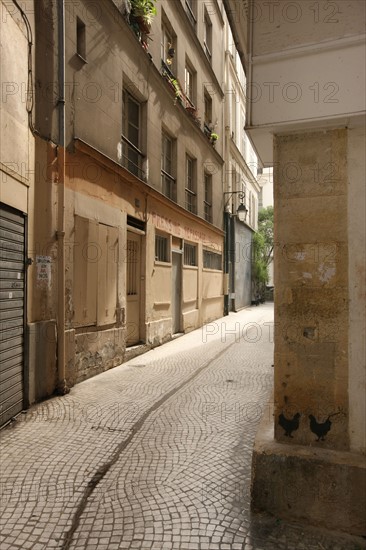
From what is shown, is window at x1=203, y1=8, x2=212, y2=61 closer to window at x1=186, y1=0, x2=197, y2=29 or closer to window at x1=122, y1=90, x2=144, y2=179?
window at x1=186, y1=0, x2=197, y2=29

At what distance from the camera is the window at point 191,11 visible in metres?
12.8

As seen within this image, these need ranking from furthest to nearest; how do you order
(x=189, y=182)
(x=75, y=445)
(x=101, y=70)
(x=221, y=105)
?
(x=221, y=105) → (x=189, y=182) → (x=101, y=70) → (x=75, y=445)

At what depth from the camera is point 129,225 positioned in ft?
27.3

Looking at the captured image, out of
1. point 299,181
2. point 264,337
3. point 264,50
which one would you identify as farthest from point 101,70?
point 264,337

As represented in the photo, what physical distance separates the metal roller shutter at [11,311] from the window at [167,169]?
6.33 meters

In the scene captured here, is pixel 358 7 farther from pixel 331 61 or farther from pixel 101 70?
pixel 101 70

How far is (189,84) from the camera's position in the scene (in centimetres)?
1332

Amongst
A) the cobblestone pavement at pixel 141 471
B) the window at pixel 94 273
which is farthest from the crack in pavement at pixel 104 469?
the window at pixel 94 273

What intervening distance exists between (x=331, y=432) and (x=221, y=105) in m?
17.0

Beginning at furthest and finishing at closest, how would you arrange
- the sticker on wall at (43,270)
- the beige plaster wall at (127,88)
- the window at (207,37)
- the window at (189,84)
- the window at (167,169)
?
the window at (207,37), the window at (189,84), the window at (167,169), the beige plaster wall at (127,88), the sticker on wall at (43,270)

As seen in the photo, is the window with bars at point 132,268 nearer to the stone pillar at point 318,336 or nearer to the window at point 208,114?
the stone pillar at point 318,336

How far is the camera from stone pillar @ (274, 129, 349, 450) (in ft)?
8.83

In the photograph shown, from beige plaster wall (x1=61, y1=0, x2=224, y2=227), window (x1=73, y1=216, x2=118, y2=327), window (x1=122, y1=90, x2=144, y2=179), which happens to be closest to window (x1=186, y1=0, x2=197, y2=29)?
beige plaster wall (x1=61, y1=0, x2=224, y2=227)

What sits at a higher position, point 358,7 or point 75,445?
point 358,7
